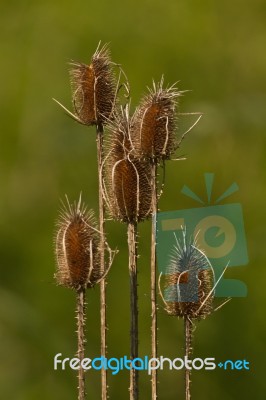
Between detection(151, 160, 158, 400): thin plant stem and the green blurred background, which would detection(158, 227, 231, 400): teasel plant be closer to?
detection(151, 160, 158, 400): thin plant stem

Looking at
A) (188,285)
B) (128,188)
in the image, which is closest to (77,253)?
(128,188)

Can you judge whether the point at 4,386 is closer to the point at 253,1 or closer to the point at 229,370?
the point at 229,370

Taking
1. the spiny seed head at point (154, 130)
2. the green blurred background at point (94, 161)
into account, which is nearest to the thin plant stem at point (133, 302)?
the spiny seed head at point (154, 130)

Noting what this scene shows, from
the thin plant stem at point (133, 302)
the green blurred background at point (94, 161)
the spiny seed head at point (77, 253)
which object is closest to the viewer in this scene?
the spiny seed head at point (77, 253)

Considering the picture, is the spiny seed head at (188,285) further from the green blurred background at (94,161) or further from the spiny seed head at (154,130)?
the green blurred background at (94,161)

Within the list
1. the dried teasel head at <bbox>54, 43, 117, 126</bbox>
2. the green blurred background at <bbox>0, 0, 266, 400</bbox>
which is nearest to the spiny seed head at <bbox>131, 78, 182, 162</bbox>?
the dried teasel head at <bbox>54, 43, 117, 126</bbox>
